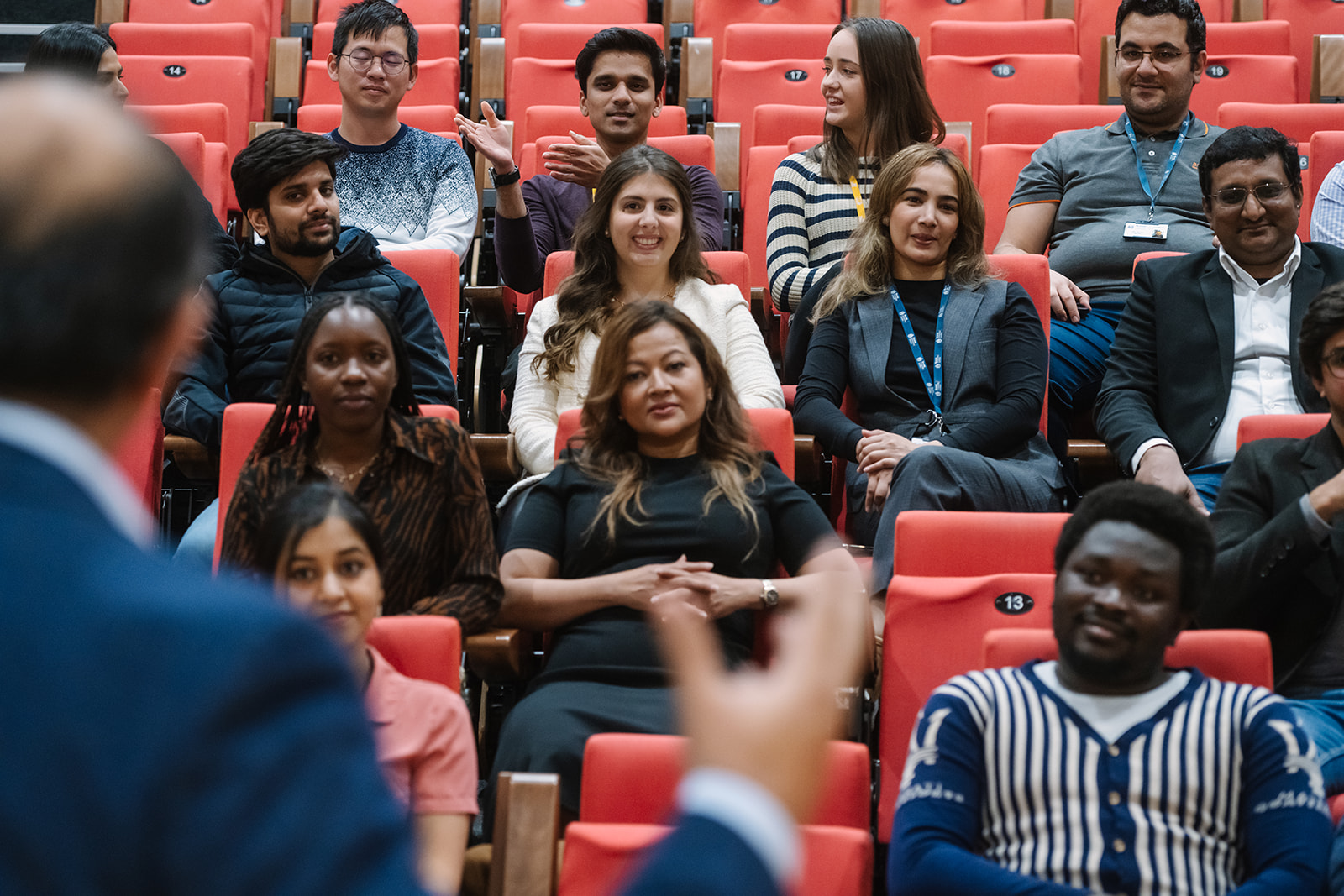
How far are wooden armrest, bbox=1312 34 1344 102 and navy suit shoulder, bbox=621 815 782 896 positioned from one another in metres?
2.71

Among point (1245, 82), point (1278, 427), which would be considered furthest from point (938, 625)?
point (1245, 82)

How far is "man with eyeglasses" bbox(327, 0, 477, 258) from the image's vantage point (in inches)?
81.0

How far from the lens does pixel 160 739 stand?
30 cm

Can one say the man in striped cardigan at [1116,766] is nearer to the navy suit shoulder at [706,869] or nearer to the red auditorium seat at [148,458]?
the navy suit shoulder at [706,869]

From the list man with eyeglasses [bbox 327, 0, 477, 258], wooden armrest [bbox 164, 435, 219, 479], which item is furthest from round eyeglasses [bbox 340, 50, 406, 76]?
wooden armrest [bbox 164, 435, 219, 479]

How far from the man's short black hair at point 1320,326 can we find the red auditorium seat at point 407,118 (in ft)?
5.07

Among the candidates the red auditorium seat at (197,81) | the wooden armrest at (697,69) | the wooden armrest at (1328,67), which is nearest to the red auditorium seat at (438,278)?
the red auditorium seat at (197,81)

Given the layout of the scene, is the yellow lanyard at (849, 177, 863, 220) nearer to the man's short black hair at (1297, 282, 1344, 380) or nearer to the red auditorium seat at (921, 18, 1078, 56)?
the man's short black hair at (1297, 282, 1344, 380)

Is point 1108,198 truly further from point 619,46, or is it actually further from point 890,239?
point 619,46

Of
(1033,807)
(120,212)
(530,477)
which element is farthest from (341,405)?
(120,212)

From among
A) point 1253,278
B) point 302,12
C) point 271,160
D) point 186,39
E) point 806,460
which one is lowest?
point 806,460

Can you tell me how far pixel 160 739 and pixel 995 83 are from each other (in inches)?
102

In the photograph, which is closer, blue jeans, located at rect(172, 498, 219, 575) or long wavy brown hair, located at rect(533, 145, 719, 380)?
blue jeans, located at rect(172, 498, 219, 575)

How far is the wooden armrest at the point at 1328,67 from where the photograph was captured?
2.63 metres
